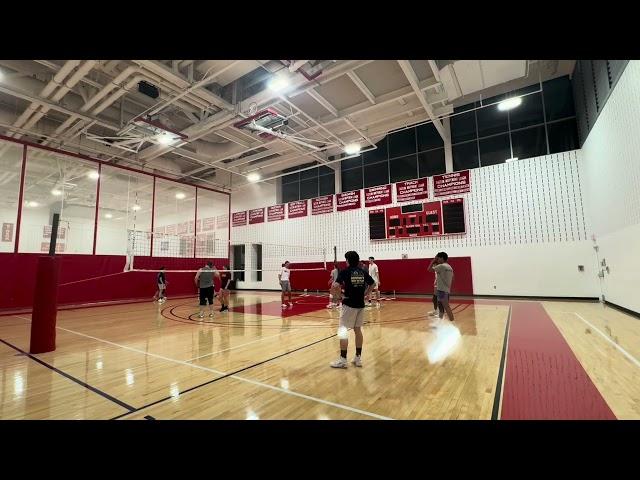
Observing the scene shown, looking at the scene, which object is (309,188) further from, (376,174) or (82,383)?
(82,383)

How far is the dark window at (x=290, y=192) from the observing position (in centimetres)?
1689

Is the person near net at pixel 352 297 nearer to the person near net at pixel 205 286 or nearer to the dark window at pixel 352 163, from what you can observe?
the person near net at pixel 205 286

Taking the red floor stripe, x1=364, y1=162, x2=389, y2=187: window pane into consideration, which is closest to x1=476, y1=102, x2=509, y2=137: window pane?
x1=364, y1=162, x2=389, y2=187: window pane

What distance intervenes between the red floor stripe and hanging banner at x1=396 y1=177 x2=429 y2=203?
836 cm

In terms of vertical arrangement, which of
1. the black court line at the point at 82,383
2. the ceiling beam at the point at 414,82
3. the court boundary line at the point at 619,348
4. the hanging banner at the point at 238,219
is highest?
the ceiling beam at the point at 414,82

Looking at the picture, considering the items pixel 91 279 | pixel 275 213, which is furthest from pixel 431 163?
pixel 91 279

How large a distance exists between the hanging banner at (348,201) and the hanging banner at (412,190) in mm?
2007

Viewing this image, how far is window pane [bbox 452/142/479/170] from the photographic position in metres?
11.8

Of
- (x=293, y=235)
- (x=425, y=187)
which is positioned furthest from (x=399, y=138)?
(x=293, y=235)

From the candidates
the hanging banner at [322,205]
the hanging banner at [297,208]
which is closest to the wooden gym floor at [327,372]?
the hanging banner at [322,205]

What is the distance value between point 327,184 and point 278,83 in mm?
8412
